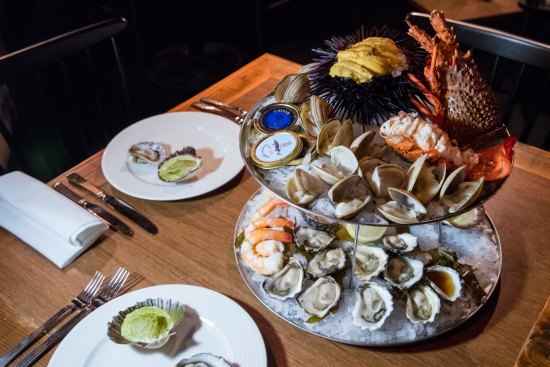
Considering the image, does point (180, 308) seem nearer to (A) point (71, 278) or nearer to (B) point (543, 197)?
(A) point (71, 278)

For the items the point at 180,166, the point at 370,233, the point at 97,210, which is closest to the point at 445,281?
the point at 370,233

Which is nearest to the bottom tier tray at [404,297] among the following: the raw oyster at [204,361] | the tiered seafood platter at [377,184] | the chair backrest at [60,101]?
the tiered seafood platter at [377,184]

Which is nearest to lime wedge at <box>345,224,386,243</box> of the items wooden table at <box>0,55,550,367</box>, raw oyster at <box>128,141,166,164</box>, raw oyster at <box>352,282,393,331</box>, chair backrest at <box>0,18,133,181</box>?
raw oyster at <box>352,282,393,331</box>

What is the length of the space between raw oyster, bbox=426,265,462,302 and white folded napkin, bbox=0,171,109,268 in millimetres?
697

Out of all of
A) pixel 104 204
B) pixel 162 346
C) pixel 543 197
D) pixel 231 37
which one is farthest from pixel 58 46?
pixel 231 37

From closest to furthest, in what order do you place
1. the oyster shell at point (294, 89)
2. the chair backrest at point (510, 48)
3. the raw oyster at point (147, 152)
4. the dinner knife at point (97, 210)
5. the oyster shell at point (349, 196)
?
the oyster shell at point (349, 196) → the oyster shell at point (294, 89) → the dinner knife at point (97, 210) → the raw oyster at point (147, 152) → the chair backrest at point (510, 48)

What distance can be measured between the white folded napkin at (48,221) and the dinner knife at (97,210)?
0.11 ft

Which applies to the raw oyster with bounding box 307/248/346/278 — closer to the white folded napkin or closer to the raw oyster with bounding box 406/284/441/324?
the raw oyster with bounding box 406/284/441/324

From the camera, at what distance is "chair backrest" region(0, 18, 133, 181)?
1.37 meters

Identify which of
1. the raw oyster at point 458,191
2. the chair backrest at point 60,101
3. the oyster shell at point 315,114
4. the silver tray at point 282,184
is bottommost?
the chair backrest at point 60,101

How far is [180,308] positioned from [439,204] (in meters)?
0.49

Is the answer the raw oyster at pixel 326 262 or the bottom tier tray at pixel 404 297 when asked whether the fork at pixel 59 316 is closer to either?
the bottom tier tray at pixel 404 297

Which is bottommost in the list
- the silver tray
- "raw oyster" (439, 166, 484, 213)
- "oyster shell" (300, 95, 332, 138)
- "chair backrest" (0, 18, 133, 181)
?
"chair backrest" (0, 18, 133, 181)

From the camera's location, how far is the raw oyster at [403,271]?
0.82m
